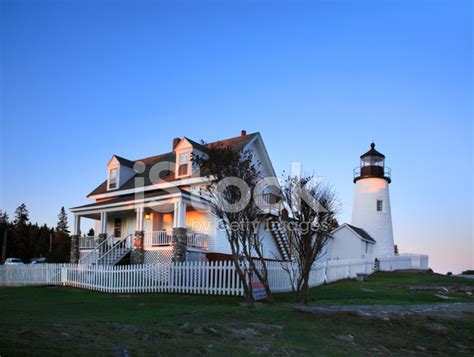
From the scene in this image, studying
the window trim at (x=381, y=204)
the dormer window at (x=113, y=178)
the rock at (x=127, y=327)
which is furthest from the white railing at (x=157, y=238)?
the window trim at (x=381, y=204)

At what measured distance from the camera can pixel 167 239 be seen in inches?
902

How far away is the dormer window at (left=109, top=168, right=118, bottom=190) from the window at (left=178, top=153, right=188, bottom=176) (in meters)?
5.35

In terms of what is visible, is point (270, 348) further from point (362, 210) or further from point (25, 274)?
point (362, 210)

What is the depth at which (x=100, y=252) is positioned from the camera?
83.0 feet

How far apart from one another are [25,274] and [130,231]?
595 cm

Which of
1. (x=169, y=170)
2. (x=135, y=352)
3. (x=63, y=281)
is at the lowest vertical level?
(x=63, y=281)

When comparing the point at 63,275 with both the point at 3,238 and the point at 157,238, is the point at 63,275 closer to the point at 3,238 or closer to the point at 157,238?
the point at 157,238

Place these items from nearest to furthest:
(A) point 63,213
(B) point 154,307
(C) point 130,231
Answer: (B) point 154,307
(C) point 130,231
(A) point 63,213

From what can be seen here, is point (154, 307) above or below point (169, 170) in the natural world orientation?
below

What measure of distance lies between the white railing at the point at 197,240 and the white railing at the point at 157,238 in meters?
1.07

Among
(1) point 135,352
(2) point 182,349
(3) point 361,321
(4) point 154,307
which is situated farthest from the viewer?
(4) point 154,307

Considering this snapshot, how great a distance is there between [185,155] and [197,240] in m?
5.35

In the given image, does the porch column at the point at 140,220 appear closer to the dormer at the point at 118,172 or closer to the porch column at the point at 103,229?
the porch column at the point at 103,229

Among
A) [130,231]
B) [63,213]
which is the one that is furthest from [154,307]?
[63,213]
